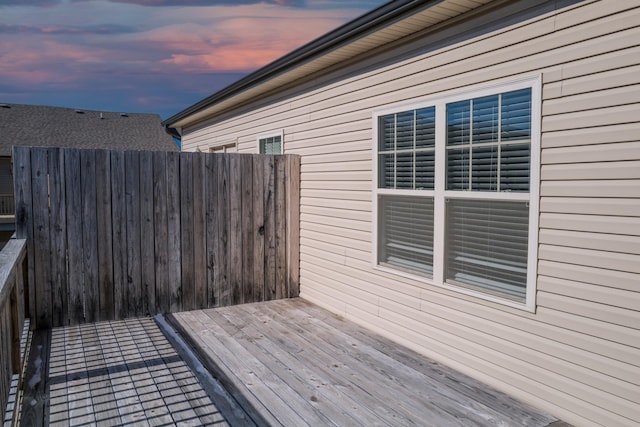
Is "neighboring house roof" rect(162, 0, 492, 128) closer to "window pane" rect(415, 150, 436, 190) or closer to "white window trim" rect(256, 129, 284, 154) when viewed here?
"white window trim" rect(256, 129, 284, 154)

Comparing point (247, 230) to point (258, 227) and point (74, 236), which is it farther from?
point (74, 236)

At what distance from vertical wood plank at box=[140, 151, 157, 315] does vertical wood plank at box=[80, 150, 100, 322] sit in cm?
45

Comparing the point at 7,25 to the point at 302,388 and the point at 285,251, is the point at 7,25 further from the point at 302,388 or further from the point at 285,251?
the point at 302,388

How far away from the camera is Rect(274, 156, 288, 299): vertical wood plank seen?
5.72 m

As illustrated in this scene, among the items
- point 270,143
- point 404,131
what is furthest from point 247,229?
point 404,131

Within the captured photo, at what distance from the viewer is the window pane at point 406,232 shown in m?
3.88

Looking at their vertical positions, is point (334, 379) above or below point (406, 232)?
below

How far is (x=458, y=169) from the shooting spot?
3521 mm

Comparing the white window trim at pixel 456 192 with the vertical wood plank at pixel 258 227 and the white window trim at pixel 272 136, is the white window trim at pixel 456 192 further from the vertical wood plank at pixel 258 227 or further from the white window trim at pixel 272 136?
the white window trim at pixel 272 136

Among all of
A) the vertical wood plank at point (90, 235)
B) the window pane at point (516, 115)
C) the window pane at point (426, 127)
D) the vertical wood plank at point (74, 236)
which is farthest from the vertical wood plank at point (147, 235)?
the window pane at point (516, 115)

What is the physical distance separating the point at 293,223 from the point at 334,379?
2749 millimetres

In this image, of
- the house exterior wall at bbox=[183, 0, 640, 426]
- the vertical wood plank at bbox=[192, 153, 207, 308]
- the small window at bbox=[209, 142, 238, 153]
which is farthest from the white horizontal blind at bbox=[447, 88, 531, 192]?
the small window at bbox=[209, 142, 238, 153]

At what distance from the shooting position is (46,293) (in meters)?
A: 4.49

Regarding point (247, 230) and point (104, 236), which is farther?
point (247, 230)
